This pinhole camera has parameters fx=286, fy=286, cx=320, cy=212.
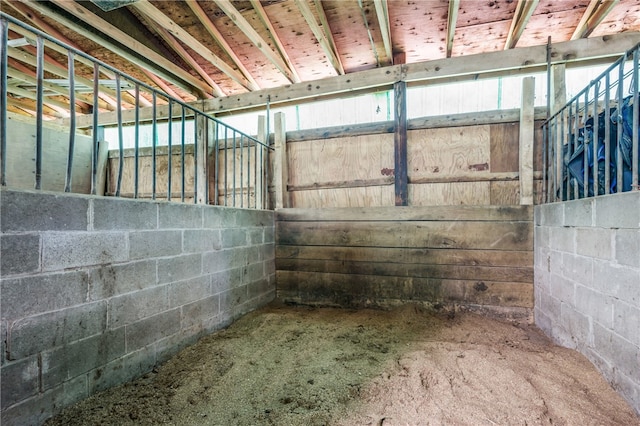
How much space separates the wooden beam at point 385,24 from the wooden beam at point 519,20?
44.0 inches

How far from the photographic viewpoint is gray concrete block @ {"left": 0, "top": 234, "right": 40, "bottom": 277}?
3.63 feet

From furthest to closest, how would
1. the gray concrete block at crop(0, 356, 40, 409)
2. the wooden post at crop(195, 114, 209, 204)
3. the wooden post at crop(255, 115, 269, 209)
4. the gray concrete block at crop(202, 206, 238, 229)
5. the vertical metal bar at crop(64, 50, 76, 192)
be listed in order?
the wooden post at crop(195, 114, 209, 204) < the wooden post at crop(255, 115, 269, 209) < the gray concrete block at crop(202, 206, 238, 229) < the vertical metal bar at crop(64, 50, 76, 192) < the gray concrete block at crop(0, 356, 40, 409)

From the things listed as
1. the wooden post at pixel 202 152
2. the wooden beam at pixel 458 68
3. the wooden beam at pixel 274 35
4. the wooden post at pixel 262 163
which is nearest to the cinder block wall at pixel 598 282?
the wooden beam at pixel 458 68

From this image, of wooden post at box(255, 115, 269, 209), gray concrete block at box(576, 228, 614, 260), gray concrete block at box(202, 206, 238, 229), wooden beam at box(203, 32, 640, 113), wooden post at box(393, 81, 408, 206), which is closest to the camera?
gray concrete block at box(576, 228, 614, 260)

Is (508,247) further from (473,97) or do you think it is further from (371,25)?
(371,25)

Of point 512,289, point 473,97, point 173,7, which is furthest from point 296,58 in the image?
point 512,289

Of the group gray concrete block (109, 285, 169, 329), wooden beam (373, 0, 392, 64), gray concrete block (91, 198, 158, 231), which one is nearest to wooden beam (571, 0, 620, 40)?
wooden beam (373, 0, 392, 64)

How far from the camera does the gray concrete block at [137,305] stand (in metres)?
1.54

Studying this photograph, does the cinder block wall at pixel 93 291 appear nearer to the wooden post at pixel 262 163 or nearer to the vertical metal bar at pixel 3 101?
the vertical metal bar at pixel 3 101

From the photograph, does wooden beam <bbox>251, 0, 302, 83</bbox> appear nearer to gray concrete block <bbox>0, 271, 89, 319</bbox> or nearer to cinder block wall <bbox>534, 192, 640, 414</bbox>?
gray concrete block <bbox>0, 271, 89, 319</bbox>

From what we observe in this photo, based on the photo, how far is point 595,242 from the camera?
1.62 metres

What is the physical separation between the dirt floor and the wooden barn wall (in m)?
0.44

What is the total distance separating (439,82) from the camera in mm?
3055

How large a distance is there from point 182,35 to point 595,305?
3.97 metres
